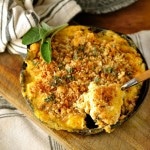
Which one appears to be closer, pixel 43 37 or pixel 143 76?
pixel 143 76

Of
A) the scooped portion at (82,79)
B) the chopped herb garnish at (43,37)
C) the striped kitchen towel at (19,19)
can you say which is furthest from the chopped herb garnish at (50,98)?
the striped kitchen towel at (19,19)

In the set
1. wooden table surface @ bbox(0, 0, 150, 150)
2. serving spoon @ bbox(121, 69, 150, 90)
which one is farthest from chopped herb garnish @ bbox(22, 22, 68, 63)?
serving spoon @ bbox(121, 69, 150, 90)

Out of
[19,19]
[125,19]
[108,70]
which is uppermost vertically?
[19,19]

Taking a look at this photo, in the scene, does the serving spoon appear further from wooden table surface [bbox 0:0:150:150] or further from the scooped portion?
wooden table surface [bbox 0:0:150:150]

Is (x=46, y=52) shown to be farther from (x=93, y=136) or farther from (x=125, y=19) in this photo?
(x=125, y=19)

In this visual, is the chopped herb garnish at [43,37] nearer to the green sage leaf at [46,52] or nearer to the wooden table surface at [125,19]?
the green sage leaf at [46,52]

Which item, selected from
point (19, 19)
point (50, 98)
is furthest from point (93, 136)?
point (19, 19)
